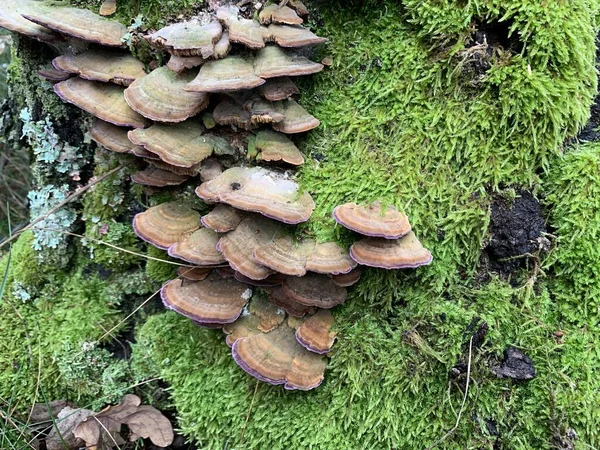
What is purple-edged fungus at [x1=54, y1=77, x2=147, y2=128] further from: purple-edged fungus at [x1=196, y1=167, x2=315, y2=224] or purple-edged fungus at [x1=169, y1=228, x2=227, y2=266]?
purple-edged fungus at [x1=169, y1=228, x2=227, y2=266]

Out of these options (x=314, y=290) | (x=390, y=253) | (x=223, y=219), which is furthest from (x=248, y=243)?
(x=390, y=253)

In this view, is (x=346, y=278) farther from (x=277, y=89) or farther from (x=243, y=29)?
(x=243, y=29)

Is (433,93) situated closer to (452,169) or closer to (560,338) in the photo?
(452,169)

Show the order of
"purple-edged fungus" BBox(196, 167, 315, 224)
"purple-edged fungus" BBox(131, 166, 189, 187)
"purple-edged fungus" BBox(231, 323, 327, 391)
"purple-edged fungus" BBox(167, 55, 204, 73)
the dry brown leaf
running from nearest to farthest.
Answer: "purple-edged fungus" BBox(196, 167, 315, 224) → "purple-edged fungus" BBox(231, 323, 327, 391) → "purple-edged fungus" BBox(167, 55, 204, 73) → "purple-edged fungus" BBox(131, 166, 189, 187) → the dry brown leaf

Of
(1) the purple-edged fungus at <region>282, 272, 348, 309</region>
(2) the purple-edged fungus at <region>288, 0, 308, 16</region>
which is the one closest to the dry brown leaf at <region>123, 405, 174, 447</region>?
(1) the purple-edged fungus at <region>282, 272, 348, 309</region>

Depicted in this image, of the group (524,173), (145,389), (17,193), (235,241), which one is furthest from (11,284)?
(524,173)

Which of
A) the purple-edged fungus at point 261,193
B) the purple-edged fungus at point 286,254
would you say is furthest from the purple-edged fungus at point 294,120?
the purple-edged fungus at point 286,254

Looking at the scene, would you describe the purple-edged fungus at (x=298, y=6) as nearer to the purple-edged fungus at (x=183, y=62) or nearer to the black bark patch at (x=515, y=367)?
the purple-edged fungus at (x=183, y=62)
